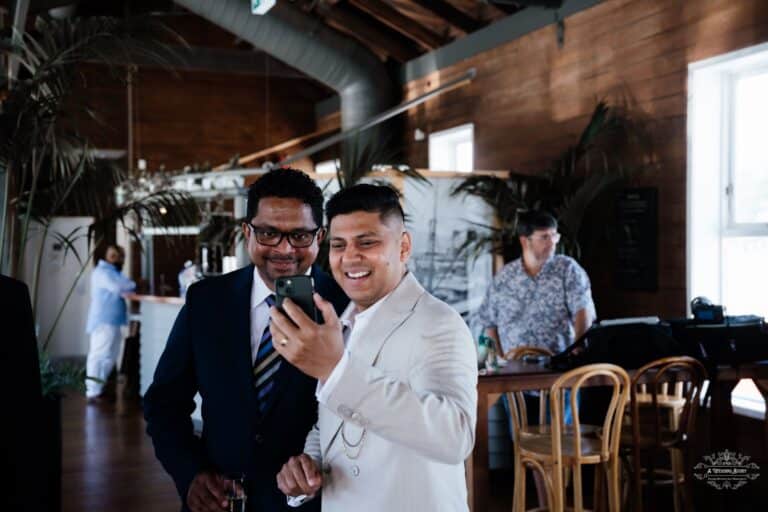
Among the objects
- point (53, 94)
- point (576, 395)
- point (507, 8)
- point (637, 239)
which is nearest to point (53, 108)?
point (53, 94)

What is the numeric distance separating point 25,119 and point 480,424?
2.58 metres

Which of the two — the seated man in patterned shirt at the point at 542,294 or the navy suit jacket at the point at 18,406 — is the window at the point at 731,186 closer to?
the seated man in patterned shirt at the point at 542,294

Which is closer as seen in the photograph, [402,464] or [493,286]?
[402,464]

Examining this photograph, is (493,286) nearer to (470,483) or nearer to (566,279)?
(566,279)

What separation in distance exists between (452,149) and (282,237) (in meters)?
7.12

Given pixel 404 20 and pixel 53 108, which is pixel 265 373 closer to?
pixel 53 108

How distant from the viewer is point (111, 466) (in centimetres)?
591

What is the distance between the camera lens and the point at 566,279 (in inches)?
Answer: 188

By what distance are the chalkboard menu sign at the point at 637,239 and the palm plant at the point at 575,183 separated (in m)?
0.16

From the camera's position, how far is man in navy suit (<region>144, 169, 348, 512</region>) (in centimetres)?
184

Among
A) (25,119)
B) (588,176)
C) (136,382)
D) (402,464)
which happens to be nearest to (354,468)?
(402,464)

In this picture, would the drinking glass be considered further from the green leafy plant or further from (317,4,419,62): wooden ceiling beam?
(317,4,419,62): wooden ceiling beam

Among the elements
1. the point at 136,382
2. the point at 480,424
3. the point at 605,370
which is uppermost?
the point at 605,370

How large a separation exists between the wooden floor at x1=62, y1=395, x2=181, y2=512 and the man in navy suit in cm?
324
